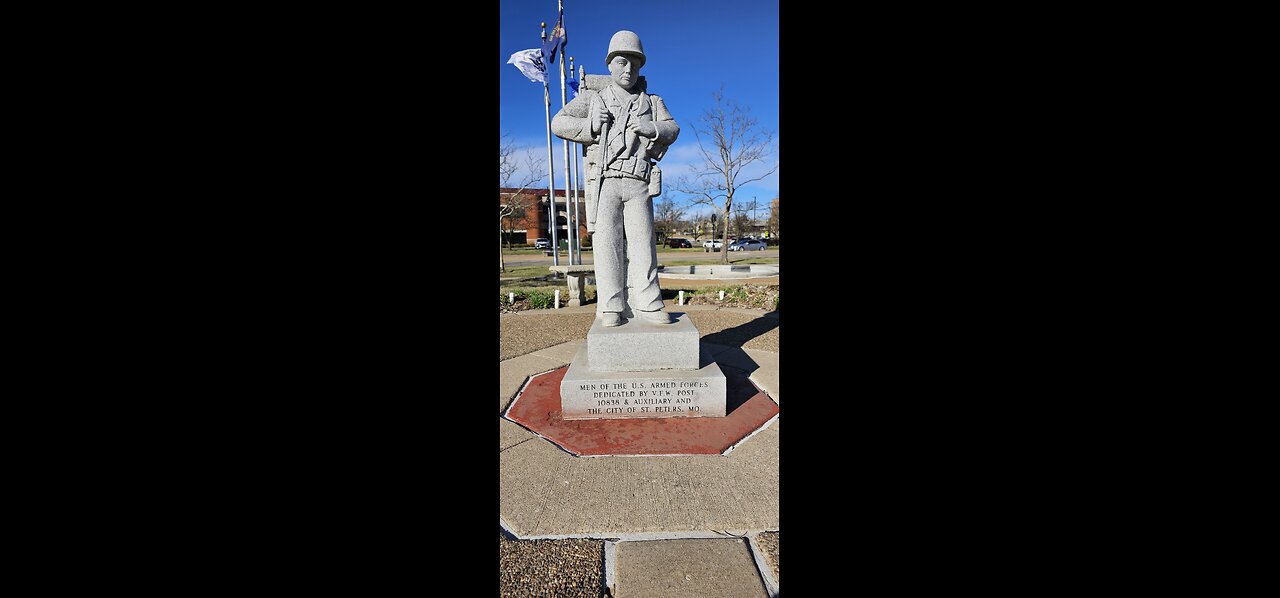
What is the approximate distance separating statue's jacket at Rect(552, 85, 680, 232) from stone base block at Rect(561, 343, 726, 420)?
1711 mm

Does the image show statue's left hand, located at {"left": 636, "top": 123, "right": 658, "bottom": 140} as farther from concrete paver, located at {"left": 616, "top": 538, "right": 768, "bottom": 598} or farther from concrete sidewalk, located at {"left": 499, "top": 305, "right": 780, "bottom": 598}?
concrete paver, located at {"left": 616, "top": 538, "right": 768, "bottom": 598}

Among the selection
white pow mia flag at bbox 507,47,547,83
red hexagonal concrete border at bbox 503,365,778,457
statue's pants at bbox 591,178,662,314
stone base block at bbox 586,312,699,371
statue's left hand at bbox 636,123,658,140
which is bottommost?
red hexagonal concrete border at bbox 503,365,778,457

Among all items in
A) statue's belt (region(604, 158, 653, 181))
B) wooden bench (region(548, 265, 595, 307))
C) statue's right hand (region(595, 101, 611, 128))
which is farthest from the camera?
wooden bench (region(548, 265, 595, 307))

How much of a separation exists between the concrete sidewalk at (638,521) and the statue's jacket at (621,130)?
7.48 feet

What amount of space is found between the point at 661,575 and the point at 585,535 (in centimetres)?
48

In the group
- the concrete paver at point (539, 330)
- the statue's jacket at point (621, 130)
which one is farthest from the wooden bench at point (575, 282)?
the statue's jacket at point (621, 130)

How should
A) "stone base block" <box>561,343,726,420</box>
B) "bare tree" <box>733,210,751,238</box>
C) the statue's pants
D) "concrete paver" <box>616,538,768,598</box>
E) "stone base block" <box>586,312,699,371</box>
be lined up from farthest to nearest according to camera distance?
1. "bare tree" <box>733,210,751,238</box>
2. the statue's pants
3. "stone base block" <box>586,312,699,371</box>
4. "stone base block" <box>561,343,726,420</box>
5. "concrete paver" <box>616,538,768,598</box>

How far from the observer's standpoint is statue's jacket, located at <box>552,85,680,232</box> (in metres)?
4.38

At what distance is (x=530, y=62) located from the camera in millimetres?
14430

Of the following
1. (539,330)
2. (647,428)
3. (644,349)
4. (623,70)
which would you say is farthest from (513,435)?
(539,330)

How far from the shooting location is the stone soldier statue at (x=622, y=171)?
4.36m

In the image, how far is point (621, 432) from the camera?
3.81m

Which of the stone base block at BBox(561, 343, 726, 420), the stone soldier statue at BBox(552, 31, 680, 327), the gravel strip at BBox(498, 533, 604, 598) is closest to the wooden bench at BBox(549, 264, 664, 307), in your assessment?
the stone soldier statue at BBox(552, 31, 680, 327)
